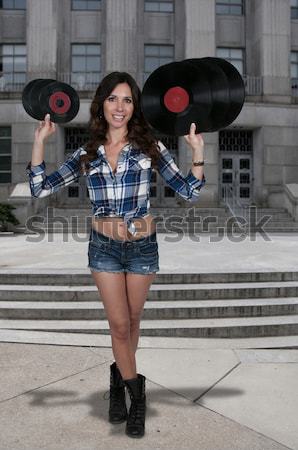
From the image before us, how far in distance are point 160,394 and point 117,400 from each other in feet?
1.82

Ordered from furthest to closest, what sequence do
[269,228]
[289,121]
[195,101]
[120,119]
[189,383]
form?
1. [289,121]
2. [269,228]
3. [189,383]
4. [120,119]
5. [195,101]

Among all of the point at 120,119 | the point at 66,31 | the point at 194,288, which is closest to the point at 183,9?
the point at 66,31

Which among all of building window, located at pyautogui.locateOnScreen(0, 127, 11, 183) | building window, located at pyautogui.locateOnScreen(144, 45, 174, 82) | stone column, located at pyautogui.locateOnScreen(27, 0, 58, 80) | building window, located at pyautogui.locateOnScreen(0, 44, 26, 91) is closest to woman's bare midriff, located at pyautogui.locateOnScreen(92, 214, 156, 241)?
stone column, located at pyautogui.locateOnScreen(27, 0, 58, 80)

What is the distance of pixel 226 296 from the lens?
595 centimetres

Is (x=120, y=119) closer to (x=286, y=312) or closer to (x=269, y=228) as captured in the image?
(x=286, y=312)

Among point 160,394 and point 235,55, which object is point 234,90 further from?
point 235,55

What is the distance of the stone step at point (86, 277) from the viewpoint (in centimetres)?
625

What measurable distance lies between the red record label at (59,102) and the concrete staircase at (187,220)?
12869mm

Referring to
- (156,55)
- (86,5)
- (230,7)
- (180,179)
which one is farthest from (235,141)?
(180,179)

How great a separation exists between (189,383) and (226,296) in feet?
8.05

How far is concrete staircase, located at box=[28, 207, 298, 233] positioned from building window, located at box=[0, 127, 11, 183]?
6003mm

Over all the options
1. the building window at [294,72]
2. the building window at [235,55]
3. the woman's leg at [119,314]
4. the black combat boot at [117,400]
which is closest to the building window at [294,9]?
the building window at [294,72]

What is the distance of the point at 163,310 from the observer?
545 cm

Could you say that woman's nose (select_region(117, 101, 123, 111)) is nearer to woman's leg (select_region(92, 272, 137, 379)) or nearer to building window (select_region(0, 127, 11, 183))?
woman's leg (select_region(92, 272, 137, 379))
